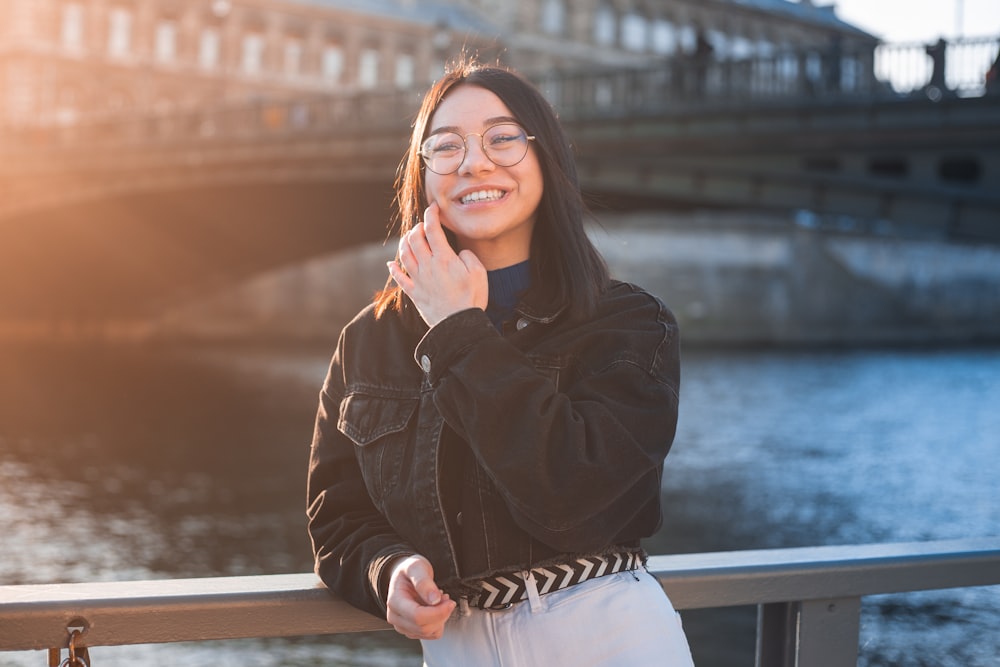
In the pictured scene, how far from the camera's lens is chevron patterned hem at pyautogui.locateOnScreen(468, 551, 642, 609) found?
1.64 meters

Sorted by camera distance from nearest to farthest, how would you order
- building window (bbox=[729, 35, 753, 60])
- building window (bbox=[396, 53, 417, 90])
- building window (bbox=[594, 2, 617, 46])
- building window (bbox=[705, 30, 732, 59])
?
building window (bbox=[396, 53, 417, 90]) → building window (bbox=[705, 30, 732, 59]) → building window (bbox=[594, 2, 617, 46]) → building window (bbox=[729, 35, 753, 60])

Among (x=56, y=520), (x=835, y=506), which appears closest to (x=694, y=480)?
(x=835, y=506)

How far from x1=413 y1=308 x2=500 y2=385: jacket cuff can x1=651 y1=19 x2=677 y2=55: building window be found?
2360 inches

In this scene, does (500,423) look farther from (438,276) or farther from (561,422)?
(438,276)

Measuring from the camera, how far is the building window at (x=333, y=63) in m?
51.2

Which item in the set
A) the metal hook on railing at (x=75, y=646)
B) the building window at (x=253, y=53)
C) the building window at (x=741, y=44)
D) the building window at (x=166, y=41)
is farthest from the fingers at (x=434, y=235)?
the building window at (x=741, y=44)

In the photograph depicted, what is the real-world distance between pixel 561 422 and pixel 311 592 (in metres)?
0.46

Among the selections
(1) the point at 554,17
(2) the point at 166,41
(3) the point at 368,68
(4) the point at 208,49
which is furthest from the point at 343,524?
(1) the point at 554,17

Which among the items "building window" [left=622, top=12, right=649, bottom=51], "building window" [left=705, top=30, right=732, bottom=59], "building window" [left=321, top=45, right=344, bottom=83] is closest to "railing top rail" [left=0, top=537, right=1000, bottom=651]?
"building window" [left=321, top=45, right=344, bottom=83]

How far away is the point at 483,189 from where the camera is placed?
5.86ft

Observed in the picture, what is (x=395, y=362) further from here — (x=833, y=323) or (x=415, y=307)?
(x=833, y=323)

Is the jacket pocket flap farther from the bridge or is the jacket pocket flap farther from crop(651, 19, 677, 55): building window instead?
crop(651, 19, 677, 55): building window

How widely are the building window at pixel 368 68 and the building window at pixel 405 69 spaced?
98 centimetres

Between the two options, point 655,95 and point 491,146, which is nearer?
point 491,146
